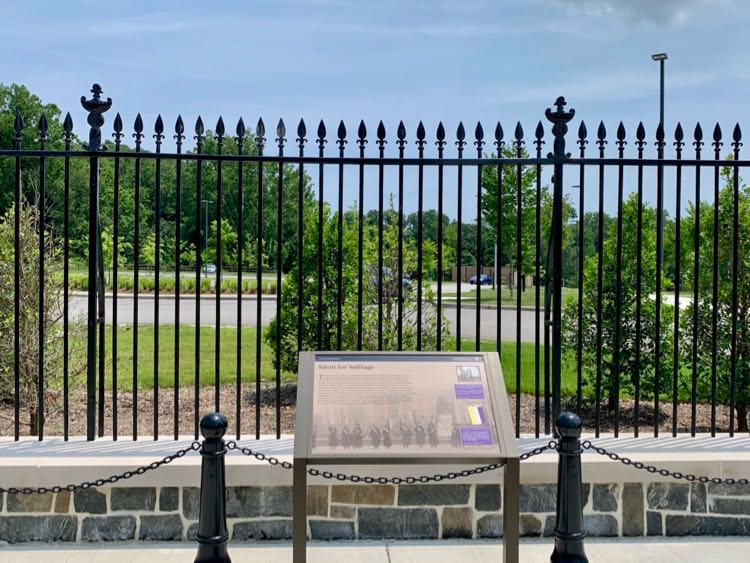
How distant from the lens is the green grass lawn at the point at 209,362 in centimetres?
1085

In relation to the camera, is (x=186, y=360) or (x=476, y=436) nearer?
(x=476, y=436)

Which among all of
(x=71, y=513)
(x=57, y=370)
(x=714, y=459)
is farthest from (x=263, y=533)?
(x=57, y=370)

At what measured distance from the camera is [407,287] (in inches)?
347

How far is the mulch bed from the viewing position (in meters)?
8.01

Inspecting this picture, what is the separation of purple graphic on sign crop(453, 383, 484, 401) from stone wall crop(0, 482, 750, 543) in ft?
3.78

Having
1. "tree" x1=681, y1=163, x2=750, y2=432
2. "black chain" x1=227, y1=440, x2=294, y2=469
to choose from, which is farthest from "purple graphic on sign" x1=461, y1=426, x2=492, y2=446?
"tree" x1=681, y1=163, x2=750, y2=432

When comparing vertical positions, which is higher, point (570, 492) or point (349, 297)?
point (349, 297)

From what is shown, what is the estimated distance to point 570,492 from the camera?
3.53 meters

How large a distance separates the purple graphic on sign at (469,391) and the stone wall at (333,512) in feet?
3.78

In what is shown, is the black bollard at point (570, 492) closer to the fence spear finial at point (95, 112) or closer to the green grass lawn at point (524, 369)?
the fence spear finial at point (95, 112)

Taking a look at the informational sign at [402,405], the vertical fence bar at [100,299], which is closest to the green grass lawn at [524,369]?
the vertical fence bar at [100,299]

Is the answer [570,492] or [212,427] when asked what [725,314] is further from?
[212,427]

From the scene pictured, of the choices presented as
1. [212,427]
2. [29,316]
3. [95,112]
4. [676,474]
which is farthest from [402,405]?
[29,316]

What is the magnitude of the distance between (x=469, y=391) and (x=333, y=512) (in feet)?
4.93
